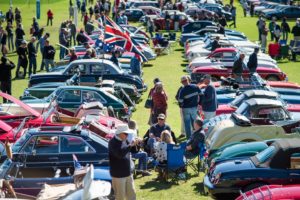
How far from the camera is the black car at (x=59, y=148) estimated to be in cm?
1177

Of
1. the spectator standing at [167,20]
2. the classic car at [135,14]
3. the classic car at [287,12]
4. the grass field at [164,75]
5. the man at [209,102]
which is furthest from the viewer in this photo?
the classic car at [287,12]

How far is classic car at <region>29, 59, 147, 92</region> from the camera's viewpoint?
20859 mm

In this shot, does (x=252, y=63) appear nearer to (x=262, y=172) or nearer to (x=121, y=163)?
(x=262, y=172)

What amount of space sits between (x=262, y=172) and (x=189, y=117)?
5.28 m

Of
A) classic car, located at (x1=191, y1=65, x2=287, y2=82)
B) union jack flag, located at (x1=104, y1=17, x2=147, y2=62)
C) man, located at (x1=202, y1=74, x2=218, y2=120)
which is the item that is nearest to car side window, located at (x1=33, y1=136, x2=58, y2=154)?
man, located at (x1=202, y1=74, x2=218, y2=120)

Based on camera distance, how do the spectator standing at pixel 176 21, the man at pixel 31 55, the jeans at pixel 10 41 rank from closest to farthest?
the man at pixel 31 55
the jeans at pixel 10 41
the spectator standing at pixel 176 21

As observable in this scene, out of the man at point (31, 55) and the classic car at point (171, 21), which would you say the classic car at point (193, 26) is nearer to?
the classic car at point (171, 21)

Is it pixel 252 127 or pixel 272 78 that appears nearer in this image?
pixel 252 127

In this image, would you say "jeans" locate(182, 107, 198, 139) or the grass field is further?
"jeans" locate(182, 107, 198, 139)

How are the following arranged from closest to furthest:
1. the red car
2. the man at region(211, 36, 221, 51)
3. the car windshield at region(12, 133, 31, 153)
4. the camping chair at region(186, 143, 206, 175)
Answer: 1. the red car
2. the car windshield at region(12, 133, 31, 153)
3. the camping chair at region(186, 143, 206, 175)
4. the man at region(211, 36, 221, 51)

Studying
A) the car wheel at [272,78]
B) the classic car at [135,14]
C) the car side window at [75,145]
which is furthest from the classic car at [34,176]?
the classic car at [135,14]

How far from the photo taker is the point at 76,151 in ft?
39.2

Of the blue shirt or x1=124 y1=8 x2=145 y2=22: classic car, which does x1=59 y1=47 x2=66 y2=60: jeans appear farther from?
x1=124 y1=8 x2=145 y2=22: classic car

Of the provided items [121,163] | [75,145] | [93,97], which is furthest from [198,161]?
[93,97]
